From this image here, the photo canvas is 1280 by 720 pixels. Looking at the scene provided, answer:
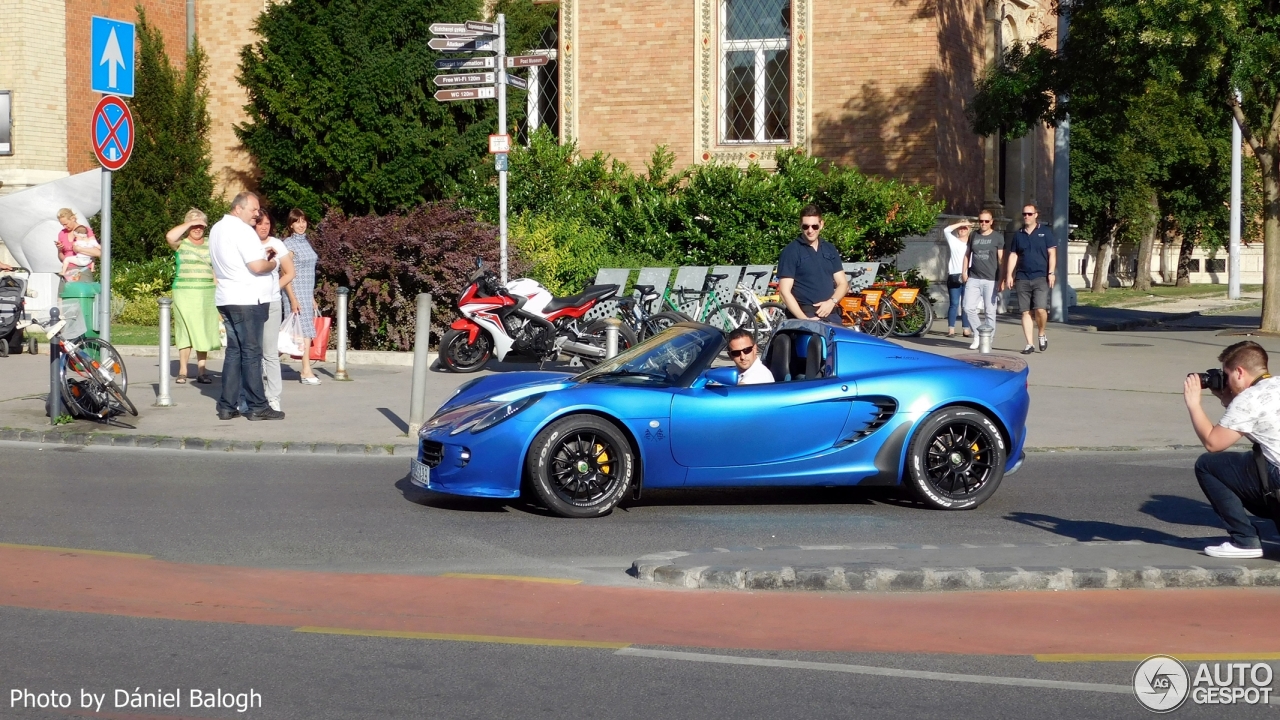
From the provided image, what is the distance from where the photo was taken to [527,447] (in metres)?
8.90

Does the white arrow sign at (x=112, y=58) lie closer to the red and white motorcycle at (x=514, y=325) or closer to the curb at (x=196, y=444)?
the curb at (x=196, y=444)

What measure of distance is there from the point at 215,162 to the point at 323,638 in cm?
2602

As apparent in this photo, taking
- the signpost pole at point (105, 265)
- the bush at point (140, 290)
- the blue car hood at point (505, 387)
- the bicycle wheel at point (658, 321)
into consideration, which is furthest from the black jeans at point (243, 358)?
the bush at point (140, 290)

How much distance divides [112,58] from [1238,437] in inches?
411

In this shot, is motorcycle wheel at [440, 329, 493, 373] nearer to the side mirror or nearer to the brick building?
the side mirror

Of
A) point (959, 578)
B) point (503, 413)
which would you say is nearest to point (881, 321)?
point (503, 413)

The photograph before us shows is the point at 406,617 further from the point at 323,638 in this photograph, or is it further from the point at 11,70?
the point at 11,70

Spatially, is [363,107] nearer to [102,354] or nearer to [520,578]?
[102,354]

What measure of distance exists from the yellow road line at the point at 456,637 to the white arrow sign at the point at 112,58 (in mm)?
8845

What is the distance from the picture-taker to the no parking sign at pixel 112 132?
44.4ft

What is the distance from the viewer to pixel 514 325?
675 inches

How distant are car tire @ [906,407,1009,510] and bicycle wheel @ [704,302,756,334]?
892 cm

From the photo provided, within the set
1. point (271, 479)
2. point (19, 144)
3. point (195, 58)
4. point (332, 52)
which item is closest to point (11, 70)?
point (19, 144)

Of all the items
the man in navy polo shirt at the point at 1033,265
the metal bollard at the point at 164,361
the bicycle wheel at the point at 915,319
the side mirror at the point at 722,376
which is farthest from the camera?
the bicycle wheel at the point at 915,319
